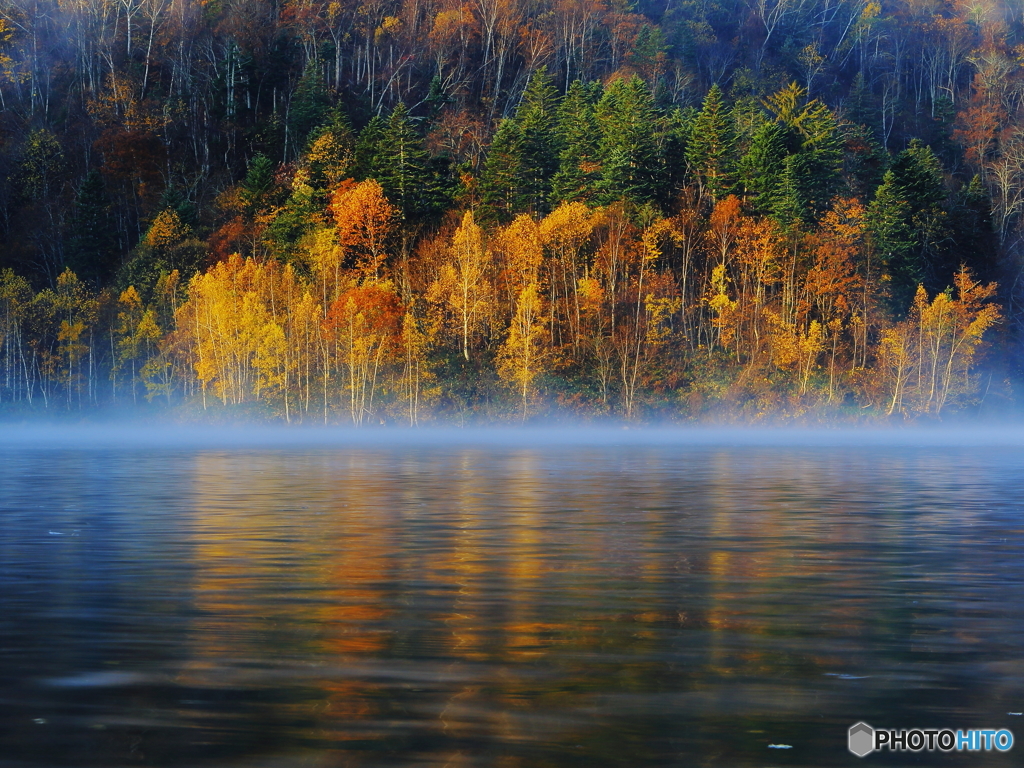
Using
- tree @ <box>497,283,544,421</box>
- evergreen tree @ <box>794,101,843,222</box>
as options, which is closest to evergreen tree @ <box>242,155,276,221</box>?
tree @ <box>497,283,544,421</box>

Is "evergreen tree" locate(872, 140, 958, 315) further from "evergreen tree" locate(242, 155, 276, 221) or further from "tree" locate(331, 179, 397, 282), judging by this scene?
"evergreen tree" locate(242, 155, 276, 221)

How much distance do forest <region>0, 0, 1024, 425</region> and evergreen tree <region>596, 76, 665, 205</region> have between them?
25 centimetres

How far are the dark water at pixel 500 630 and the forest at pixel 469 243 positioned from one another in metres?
69.8

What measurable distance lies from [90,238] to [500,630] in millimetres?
112558

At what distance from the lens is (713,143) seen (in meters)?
113

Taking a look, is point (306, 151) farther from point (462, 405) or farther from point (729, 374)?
point (729, 374)

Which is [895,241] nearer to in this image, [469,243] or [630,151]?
[630,151]

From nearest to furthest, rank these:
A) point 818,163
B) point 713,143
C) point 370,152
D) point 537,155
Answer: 1. point 818,163
2. point 370,152
3. point 537,155
4. point 713,143

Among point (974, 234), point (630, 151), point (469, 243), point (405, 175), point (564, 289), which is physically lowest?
point (564, 289)

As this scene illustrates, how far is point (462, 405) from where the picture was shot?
313ft

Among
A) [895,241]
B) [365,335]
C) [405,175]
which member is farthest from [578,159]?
[895,241]

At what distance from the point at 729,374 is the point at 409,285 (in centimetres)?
2545

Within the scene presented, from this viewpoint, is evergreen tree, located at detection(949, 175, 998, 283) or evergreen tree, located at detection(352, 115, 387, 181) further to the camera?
evergreen tree, located at detection(949, 175, 998, 283)

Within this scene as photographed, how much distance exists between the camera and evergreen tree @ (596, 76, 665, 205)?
357 feet
